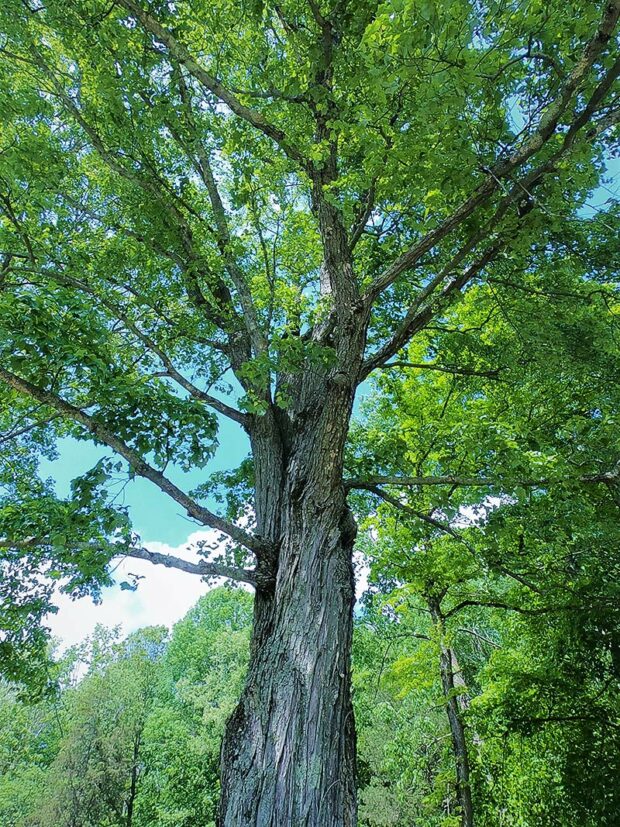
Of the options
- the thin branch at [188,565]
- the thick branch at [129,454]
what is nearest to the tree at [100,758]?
the thin branch at [188,565]

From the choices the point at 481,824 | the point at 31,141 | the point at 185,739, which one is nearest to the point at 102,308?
the point at 31,141

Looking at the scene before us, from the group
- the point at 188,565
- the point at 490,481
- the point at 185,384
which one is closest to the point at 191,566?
the point at 188,565

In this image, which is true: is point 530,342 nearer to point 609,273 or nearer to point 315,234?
point 609,273

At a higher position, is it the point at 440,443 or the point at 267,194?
the point at 267,194

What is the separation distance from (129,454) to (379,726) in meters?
14.3

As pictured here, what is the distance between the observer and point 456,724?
7.67m

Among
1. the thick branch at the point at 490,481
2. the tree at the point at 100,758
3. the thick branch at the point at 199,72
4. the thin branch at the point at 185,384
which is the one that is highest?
the thick branch at the point at 199,72

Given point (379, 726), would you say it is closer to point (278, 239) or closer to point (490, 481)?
point (490, 481)

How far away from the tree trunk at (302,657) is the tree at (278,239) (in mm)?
16

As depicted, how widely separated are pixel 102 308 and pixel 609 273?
4916mm

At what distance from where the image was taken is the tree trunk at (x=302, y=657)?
8.61ft

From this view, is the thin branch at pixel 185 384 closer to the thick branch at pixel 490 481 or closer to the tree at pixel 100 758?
the thick branch at pixel 490 481

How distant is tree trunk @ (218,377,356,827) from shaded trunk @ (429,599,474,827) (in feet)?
16.0

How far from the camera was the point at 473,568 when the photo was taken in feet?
25.4
